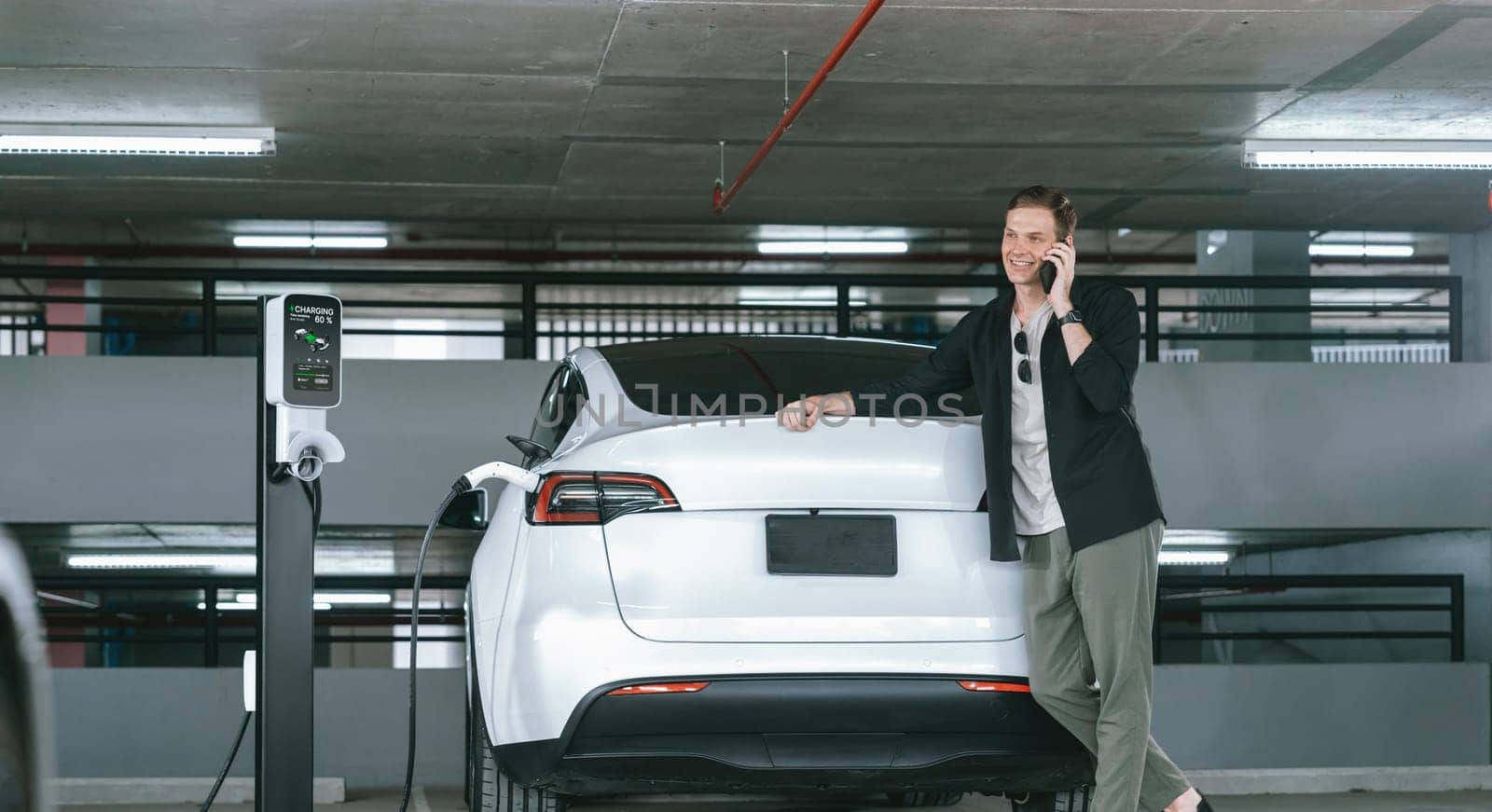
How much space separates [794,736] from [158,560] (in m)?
11.8

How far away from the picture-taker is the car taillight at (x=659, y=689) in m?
2.73

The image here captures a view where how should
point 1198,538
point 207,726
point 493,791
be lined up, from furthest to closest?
point 1198,538, point 207,726, point 493,791

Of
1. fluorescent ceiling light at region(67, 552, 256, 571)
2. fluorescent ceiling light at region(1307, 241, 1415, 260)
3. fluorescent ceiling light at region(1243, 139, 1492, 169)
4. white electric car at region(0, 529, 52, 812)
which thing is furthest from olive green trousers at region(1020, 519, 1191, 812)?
fluorescent ceiling light at region(67, 552, 256, 571)

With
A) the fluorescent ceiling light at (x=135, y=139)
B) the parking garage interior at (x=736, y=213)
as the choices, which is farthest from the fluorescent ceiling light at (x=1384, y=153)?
the fluorescent ceiling light at (x=135, y=139)

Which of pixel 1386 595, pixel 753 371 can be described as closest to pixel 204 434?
pixel 753 371

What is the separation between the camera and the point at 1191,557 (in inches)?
542

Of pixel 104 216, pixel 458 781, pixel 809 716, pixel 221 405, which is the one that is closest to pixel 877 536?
pixel 809 716

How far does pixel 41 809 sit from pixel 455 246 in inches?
488

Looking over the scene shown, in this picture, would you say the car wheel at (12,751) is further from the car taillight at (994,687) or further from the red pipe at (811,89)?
the red pipe at (811,89)

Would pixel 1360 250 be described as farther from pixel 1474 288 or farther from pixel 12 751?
pixel 12 751

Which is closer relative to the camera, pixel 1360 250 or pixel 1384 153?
pixel 1384 153

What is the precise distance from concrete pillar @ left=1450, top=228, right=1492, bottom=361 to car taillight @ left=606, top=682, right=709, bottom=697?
24.1ft

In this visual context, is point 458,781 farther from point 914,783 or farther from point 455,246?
point 455,246

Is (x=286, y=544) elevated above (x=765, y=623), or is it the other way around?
(x=286, y=544)
